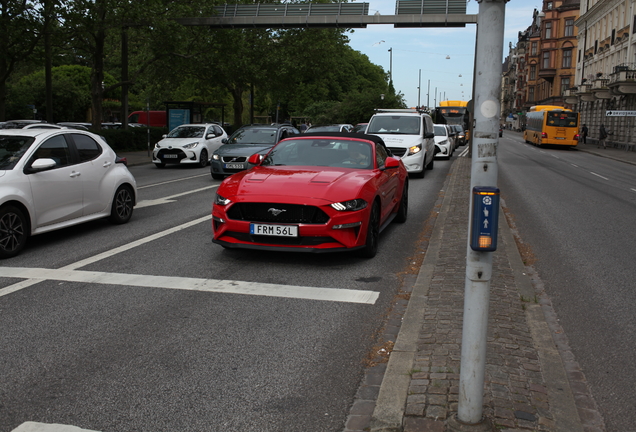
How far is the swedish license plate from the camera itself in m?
7.06

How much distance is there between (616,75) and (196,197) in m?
45.2

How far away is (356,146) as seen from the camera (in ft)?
29.5

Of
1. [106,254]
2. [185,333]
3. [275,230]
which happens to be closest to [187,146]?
[106,254]

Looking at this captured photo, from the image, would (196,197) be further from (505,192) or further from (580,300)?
(580,300)

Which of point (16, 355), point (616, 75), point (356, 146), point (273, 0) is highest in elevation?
point (273, 0)

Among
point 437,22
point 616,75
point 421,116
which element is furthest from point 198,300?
point 616,75

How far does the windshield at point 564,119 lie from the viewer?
162ft

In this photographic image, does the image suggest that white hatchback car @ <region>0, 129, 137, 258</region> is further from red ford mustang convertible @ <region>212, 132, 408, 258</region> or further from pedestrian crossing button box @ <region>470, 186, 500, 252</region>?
pedestrian crossing button box @ <region>470, 186, 500, 252</region>

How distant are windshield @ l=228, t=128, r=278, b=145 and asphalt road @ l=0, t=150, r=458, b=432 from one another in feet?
34.1

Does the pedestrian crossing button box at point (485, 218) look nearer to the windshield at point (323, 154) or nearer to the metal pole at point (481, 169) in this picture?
the metal pole at point (481, 169)

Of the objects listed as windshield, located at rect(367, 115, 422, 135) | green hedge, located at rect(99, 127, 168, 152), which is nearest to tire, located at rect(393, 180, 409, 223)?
windshield, located at rect(367, 115, 422, 135)

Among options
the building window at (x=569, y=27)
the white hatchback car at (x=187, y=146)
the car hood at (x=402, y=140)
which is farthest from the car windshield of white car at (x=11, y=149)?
the building window at (x=569, y=27)

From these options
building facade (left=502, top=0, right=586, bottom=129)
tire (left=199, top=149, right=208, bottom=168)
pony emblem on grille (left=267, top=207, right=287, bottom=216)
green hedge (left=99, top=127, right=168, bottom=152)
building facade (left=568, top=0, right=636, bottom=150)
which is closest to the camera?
pony emblem on grille (left=267, top=207, right=287, bottom=216)

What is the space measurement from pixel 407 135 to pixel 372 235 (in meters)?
12.1
